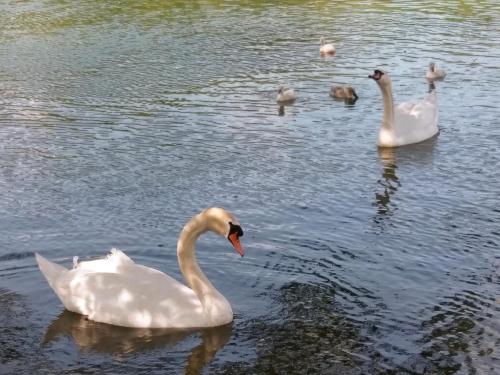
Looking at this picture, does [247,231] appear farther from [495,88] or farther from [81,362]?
[495,88]

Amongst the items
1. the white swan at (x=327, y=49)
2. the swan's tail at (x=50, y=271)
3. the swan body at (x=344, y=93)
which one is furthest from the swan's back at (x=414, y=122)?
the swan's tail at (x=50, y=271)

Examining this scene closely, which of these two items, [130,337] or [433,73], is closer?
[130,337]

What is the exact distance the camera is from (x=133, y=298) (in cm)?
1088

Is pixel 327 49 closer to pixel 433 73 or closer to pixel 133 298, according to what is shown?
pixel 433 73

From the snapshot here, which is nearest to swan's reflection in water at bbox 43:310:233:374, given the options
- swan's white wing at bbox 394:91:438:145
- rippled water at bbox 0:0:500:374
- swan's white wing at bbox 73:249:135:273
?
rippled water at bbox 0:0:500:374

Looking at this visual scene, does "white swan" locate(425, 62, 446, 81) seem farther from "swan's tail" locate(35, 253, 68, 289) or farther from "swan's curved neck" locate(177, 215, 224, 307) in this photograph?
"swan's tail" locate(35, 253, 68, 289)

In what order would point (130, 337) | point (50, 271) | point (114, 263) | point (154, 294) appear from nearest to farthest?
point (130, 337)
point (154, 294)
point (114, 263)
point (50, 271)

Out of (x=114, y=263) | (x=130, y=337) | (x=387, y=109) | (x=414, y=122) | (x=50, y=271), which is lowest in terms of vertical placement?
(x=414, y=122)

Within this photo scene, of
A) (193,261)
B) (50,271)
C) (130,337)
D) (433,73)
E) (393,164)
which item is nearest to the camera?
(130,337)

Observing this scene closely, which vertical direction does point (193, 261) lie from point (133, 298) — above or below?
above

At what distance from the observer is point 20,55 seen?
2838 centimetres

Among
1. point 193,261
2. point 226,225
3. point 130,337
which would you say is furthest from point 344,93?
point 130,337

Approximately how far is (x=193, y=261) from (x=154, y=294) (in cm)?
57

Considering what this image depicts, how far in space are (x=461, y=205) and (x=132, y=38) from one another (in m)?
17.8
